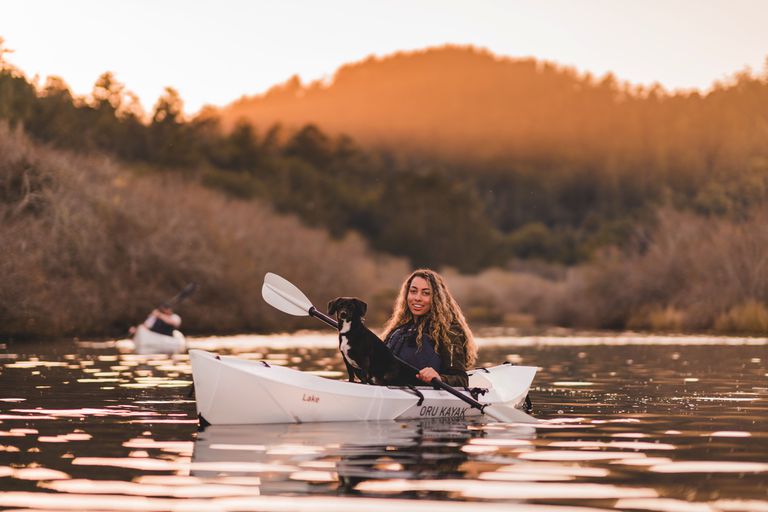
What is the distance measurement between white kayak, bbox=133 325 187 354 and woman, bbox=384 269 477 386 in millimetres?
14788

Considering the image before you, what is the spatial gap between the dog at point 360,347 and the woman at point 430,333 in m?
0.23

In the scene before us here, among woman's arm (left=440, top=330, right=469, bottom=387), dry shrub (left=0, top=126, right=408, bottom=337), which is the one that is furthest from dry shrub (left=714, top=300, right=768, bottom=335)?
woman's arm (left=440, top=330, right=469, bottom=387)

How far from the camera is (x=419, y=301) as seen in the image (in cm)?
1239

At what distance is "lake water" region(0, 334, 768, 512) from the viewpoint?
770 centimetres

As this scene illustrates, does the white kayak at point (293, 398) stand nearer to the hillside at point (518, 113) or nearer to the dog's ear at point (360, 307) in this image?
the dog's ear at point (360, 307)

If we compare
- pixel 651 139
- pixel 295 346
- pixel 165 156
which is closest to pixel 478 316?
pixel 295 346

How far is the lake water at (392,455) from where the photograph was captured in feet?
25.2

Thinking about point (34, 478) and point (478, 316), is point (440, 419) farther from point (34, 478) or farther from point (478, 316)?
point (478, 316)

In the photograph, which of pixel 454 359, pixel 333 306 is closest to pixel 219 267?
pixel 454 359

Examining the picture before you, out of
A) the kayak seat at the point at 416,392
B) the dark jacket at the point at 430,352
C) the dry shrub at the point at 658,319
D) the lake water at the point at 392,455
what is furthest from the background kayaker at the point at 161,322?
the dry shrub at the point at 658,319

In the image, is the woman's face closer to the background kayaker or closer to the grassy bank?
the background kayaker

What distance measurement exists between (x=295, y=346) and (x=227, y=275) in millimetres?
11949

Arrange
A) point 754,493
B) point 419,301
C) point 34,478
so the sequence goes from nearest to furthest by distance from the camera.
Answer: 1. point 754,493
2. point 34,478
3. point 419,301

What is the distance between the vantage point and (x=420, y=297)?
12.4 meters
